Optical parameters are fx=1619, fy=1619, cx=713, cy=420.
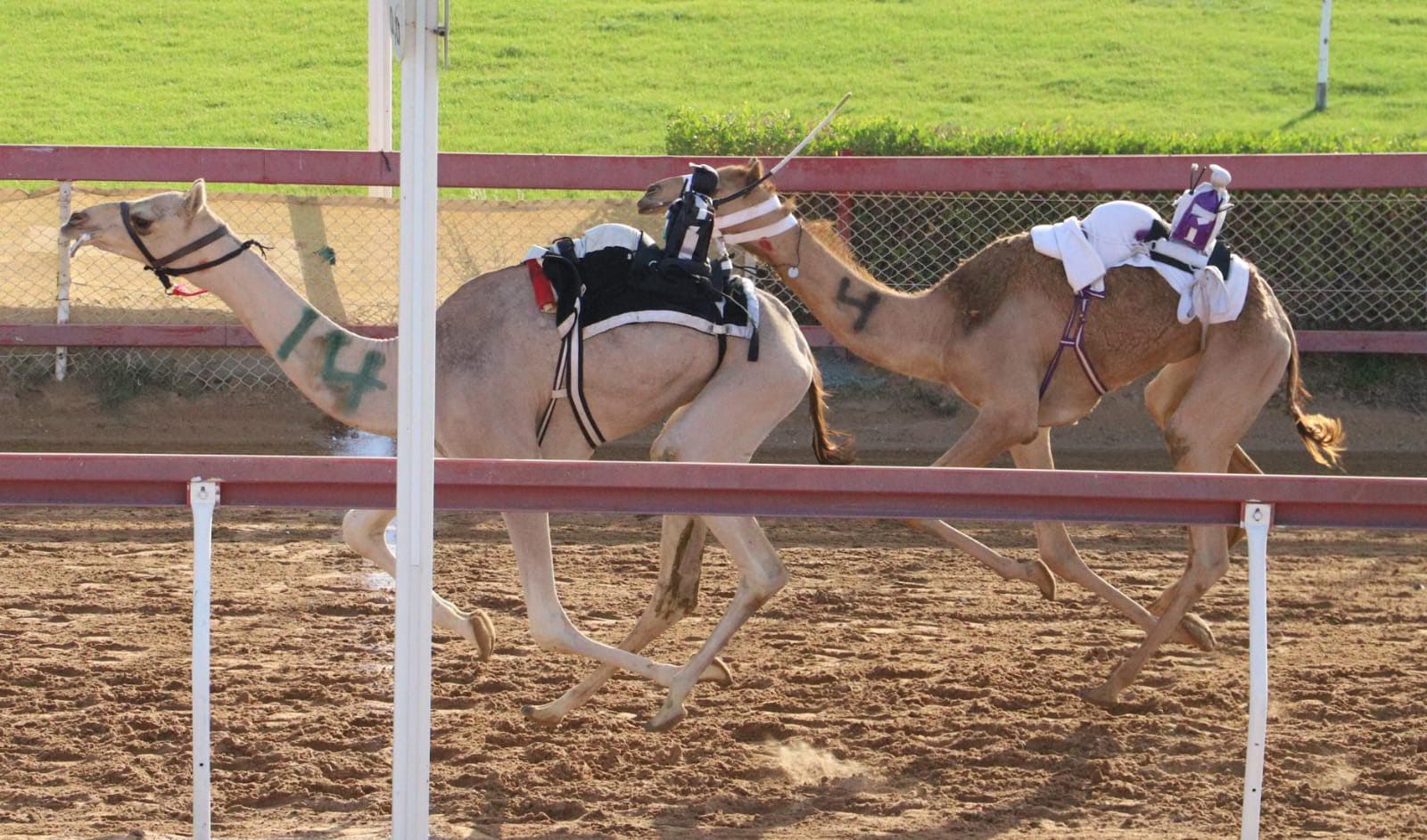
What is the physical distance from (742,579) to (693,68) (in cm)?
1592

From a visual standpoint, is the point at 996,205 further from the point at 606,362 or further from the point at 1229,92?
the point at 1229,92

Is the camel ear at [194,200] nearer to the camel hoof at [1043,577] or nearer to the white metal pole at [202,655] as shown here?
the white metal pole at [202,655]

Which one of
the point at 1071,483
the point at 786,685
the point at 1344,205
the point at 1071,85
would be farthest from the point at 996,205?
the point at 1071,85

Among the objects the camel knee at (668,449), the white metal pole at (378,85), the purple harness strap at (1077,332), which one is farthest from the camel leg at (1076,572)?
the white metal pole at (378,85)

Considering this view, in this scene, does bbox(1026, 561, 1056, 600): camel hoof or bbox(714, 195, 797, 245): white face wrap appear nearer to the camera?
bbox(714, 195, 797, 245): white face wrap

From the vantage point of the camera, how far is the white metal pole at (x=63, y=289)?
10.9m

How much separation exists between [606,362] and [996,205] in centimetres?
640

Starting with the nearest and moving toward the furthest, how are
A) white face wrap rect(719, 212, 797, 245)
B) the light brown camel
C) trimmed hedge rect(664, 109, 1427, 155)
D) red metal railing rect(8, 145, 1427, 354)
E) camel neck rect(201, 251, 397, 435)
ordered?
camel neck rect(201, 251, 397, 435) < the light brown camel < white face wrap rect(719, 212, 797, 245) < red metal railing rect(8, 145, 1427, 354) < trimmed hedge rect(664, 109, 1427, 155)

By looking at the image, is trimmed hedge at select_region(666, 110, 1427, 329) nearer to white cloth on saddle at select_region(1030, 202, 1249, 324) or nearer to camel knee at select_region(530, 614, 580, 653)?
white cloth on saddle at select_region(1030, 202, 1249, 324)

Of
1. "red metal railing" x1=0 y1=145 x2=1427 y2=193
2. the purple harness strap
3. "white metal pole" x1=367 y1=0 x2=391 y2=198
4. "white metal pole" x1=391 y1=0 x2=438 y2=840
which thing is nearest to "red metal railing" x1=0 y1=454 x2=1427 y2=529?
"white metal pole" x1=391 y1=0 x2=438 y2=840

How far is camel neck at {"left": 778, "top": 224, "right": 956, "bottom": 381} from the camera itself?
7.05 meters

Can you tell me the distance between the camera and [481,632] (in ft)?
20.3

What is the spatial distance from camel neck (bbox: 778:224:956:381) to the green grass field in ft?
33.2

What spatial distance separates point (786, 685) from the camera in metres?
6.25
